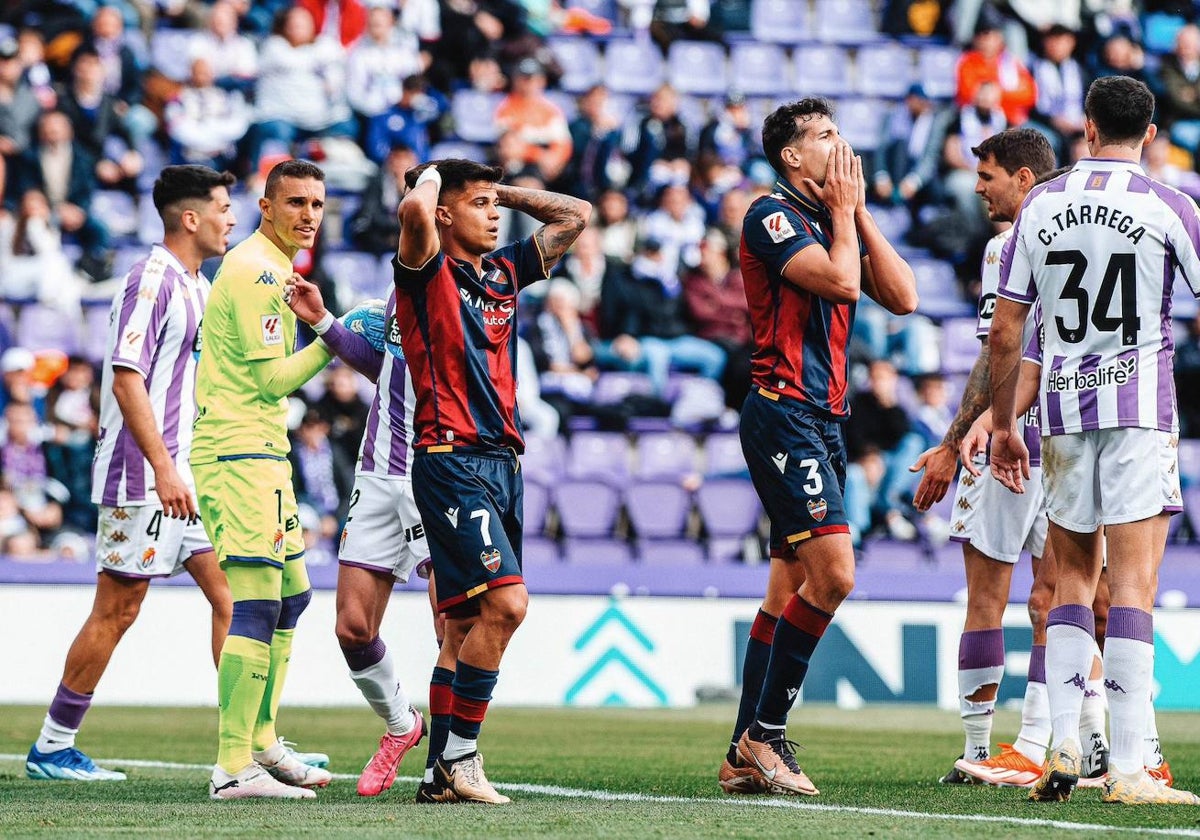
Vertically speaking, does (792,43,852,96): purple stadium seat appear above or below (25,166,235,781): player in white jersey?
above

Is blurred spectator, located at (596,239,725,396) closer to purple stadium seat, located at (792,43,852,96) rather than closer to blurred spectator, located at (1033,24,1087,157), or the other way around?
purple stadium seat, located at (792,43,852,96)

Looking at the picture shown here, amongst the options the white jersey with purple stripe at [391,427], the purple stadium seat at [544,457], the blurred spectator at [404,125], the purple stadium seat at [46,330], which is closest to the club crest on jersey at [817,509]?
the white jersey with purple stripe at [391,427]

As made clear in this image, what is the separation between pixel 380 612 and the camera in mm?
7219

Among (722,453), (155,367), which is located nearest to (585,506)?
(722,453)

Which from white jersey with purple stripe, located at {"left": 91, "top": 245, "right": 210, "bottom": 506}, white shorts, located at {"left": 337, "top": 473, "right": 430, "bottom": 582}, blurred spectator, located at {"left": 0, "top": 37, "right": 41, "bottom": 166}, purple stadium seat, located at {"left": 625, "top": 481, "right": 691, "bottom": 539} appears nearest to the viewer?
white shorts, located at {"left": 337, "top": 473, "right": 430, "bottom": 582}

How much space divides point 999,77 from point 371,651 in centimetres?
1411

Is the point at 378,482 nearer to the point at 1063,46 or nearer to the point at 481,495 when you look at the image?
the point at 481,495

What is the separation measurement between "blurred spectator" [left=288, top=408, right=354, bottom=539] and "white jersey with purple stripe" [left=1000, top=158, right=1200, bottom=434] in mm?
8760

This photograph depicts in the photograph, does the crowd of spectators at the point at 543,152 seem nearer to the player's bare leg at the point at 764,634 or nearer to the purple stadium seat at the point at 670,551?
the purple stadium seat at the point at 670,551

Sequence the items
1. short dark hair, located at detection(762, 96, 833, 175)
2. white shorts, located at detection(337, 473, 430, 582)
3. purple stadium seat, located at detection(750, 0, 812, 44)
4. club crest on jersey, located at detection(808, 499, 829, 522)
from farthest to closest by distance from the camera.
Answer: purple stadium seat, located at detection(750, 0, 812, 44), white shorts, located at detection(337, 473, 430, 582), short dark hair, located at detection(762, 96, 833, 175), club crest on jersey, located at detection(808, 499, 829, 522)

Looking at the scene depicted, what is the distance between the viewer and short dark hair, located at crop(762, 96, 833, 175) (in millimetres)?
Result: 6742

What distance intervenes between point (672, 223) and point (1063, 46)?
5.44 m

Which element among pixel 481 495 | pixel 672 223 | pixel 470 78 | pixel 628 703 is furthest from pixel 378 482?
pixel 470 78

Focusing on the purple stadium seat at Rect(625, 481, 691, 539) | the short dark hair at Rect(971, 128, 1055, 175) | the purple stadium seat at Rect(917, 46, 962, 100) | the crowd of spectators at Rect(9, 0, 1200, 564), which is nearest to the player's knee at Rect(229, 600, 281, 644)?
the short dark hair at Rect(971, 128, 1055, 175)
